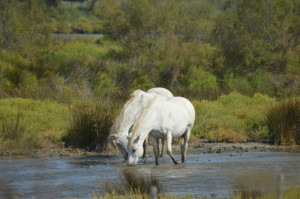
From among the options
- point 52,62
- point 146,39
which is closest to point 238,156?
point 52,62

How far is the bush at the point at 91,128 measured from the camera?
48.4ft

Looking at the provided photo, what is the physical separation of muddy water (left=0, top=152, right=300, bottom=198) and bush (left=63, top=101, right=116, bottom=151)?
30.0 inches

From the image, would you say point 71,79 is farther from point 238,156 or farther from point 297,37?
point 297,37

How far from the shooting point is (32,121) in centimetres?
1648

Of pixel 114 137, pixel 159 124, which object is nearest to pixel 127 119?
pixel 114 137

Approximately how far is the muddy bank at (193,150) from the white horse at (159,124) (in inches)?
81.5

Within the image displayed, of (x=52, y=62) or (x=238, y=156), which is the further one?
(x=52, y=62)

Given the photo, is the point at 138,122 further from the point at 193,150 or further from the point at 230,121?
the point at 230,121

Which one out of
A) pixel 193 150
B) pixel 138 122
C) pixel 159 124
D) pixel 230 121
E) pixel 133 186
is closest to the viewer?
pixel 133 186

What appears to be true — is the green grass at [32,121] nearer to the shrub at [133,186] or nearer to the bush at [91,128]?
the bush at [91,128]

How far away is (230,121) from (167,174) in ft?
18.9

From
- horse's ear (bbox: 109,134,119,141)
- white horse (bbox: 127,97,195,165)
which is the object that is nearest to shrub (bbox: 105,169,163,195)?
white horse (bbox: 127,97,195,165)

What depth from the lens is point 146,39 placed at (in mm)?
30141

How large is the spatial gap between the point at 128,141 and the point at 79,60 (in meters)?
12.5
